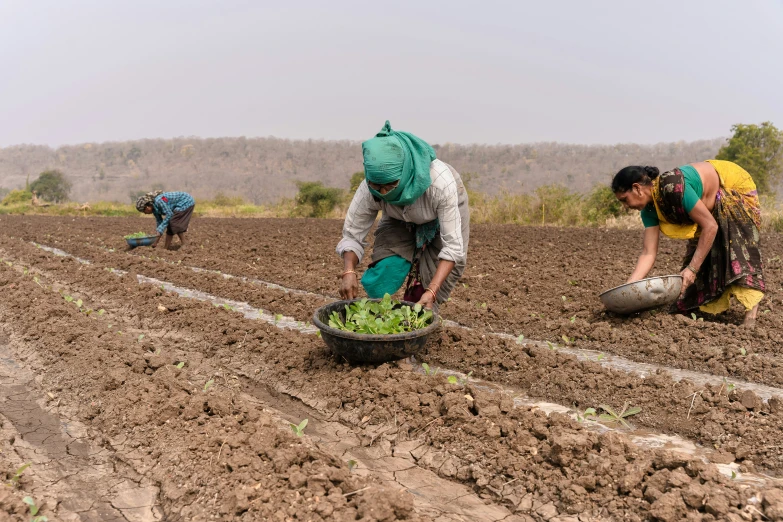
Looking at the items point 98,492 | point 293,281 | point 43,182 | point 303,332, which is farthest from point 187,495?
point 43,182

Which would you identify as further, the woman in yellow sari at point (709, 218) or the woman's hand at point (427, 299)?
the woman in yellow sari at point (709, 218)

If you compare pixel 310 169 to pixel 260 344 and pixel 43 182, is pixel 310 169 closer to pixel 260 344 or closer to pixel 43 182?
pixel 43 182

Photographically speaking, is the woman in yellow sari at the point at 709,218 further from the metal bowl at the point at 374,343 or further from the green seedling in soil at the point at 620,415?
the metal bowl at the point at 374,343

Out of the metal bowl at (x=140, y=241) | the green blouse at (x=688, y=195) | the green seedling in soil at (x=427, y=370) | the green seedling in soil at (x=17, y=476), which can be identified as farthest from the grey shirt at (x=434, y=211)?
the metal bowl at (x=140, y=241)

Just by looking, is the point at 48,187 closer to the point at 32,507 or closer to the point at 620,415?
the point at 32,507

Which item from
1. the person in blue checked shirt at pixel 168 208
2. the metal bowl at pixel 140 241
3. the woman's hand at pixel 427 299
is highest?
the person in blue checked shirt at pixel 168 208

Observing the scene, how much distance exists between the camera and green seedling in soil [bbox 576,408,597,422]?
3.09 m

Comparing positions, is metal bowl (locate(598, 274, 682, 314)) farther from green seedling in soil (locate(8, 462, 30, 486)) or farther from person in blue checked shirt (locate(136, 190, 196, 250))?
person in blue checked shirt (locate(136, 190, 196, 250))

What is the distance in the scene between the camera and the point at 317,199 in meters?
22.0

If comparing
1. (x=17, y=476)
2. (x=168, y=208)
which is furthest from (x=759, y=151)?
(x=17, y=476)

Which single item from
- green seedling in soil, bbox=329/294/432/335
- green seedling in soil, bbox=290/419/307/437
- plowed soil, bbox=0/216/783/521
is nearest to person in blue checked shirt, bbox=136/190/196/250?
plowed soil, bbox=0/216/783/521

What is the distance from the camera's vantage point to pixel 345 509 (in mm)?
2203

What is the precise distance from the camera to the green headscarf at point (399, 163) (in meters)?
3.18

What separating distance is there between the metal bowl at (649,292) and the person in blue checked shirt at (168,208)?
7217 millimetres
